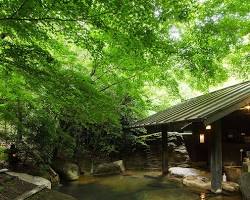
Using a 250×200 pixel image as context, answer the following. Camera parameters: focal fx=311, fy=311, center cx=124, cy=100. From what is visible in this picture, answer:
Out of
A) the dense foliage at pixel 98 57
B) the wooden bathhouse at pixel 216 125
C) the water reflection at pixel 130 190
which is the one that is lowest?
the water reflection at pixel 130 190

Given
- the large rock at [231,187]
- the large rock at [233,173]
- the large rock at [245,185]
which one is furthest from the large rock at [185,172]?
the large rock at [245,185]

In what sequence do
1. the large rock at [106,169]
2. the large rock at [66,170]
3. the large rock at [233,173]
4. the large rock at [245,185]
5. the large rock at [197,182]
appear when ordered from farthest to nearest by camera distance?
the large rock at [106,169]
the large rock at [66,170]
the large rock at [233,173]
the large rock at [197,182]
the large rock at [245,185]

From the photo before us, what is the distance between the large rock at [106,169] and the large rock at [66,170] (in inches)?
66.8

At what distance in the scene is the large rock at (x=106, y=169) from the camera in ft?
60.8

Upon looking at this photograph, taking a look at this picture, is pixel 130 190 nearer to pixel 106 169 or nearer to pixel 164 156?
pixel 164 156

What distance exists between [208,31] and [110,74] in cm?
517

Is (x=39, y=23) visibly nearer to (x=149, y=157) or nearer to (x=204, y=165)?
(x=204, y=165)

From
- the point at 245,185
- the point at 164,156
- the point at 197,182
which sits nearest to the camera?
the point at 245,185

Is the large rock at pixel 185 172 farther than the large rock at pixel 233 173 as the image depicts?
Yes

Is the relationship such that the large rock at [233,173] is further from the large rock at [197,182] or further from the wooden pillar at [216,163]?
the wooden pillar at [216,163]

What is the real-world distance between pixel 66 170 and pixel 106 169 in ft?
9.60

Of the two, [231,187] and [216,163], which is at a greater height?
[216,163]

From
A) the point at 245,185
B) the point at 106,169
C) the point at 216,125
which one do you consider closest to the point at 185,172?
the point at 106,169

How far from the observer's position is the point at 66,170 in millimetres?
16641
